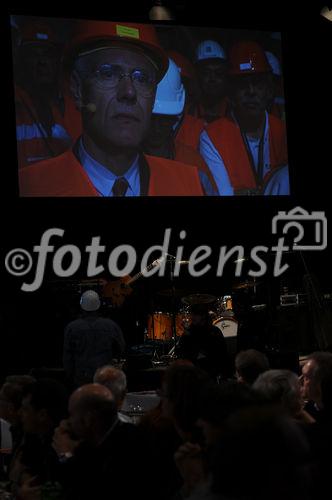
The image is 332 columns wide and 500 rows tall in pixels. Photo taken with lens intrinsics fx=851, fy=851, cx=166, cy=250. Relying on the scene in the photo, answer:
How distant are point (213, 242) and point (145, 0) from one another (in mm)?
3137

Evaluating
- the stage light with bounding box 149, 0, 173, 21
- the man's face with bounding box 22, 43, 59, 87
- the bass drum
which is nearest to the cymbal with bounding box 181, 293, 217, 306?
the bass drum

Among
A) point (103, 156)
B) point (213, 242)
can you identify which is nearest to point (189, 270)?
point (213, 242)

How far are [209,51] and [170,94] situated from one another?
77cm

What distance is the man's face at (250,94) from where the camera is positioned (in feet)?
34.5

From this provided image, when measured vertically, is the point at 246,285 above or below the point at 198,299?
above

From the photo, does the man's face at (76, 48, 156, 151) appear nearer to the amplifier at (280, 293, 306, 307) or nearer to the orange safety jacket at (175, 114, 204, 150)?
the orange safety jacket at (175, 114, 204, 150)

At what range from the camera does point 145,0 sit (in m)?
10.5

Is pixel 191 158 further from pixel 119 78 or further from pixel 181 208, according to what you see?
pixel 119 78

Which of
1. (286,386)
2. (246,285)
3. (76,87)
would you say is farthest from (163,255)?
(286,386)

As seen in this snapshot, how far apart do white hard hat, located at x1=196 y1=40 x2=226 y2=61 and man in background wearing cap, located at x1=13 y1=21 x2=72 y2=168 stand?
1744 mm

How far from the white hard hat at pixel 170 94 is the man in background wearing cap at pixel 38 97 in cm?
115

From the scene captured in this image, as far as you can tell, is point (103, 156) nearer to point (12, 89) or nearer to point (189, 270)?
point (12, 89)

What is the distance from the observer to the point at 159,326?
33.5ft

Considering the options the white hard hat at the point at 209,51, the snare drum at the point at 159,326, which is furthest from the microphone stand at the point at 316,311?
the white hard hat at the point at 209,51
